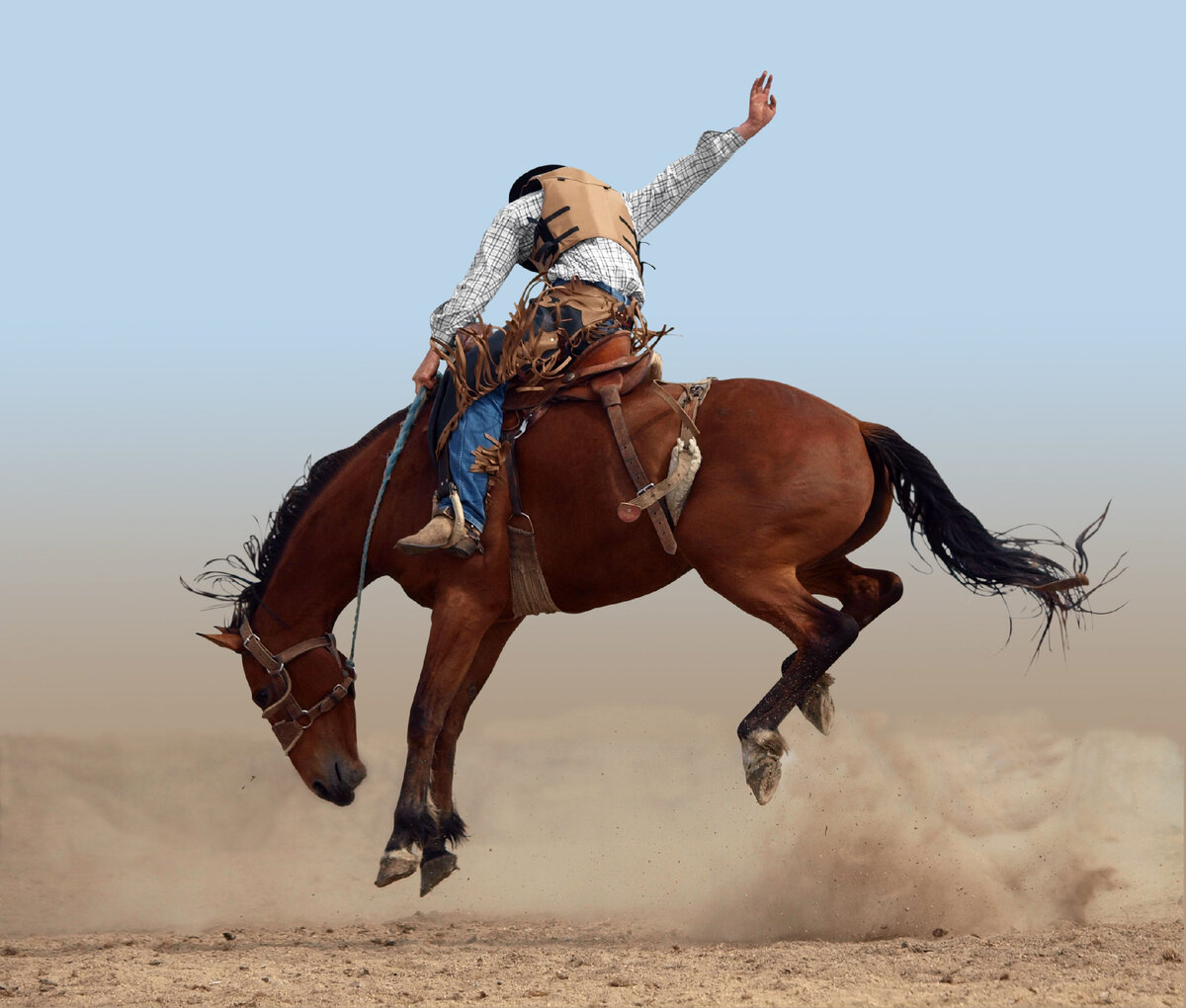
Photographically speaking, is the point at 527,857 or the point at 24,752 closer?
the point at 527,857

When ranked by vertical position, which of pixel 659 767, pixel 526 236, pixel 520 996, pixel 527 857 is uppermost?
pixel 526 236

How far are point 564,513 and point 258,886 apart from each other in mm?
3357

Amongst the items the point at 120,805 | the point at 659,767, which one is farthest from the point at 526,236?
the point at 120,805

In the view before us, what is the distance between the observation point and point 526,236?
284 inches

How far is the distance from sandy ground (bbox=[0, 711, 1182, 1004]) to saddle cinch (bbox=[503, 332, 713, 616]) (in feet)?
4.25

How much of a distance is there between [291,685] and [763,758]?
248cm

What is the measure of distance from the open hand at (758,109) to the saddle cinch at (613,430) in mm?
1374

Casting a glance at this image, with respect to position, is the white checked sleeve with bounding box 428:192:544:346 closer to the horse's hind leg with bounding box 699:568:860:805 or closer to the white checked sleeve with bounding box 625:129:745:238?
the white checked sleeve with bounding box 625:129:745:238

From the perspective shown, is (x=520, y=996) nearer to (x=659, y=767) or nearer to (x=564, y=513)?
(x=564, y=513)

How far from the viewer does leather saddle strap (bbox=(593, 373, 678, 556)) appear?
6.55 m

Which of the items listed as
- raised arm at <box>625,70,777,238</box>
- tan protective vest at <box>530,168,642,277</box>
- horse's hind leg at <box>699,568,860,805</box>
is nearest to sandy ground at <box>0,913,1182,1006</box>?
horse's hind leg at <box>699,568,860,805</box>

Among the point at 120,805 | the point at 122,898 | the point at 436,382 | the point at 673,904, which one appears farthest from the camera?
the point at 120,805

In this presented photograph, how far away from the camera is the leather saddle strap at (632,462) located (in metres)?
6.55

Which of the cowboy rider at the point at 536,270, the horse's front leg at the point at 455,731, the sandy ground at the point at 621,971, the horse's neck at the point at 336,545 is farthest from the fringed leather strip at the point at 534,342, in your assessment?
the sandy ground at the point at 621,971
